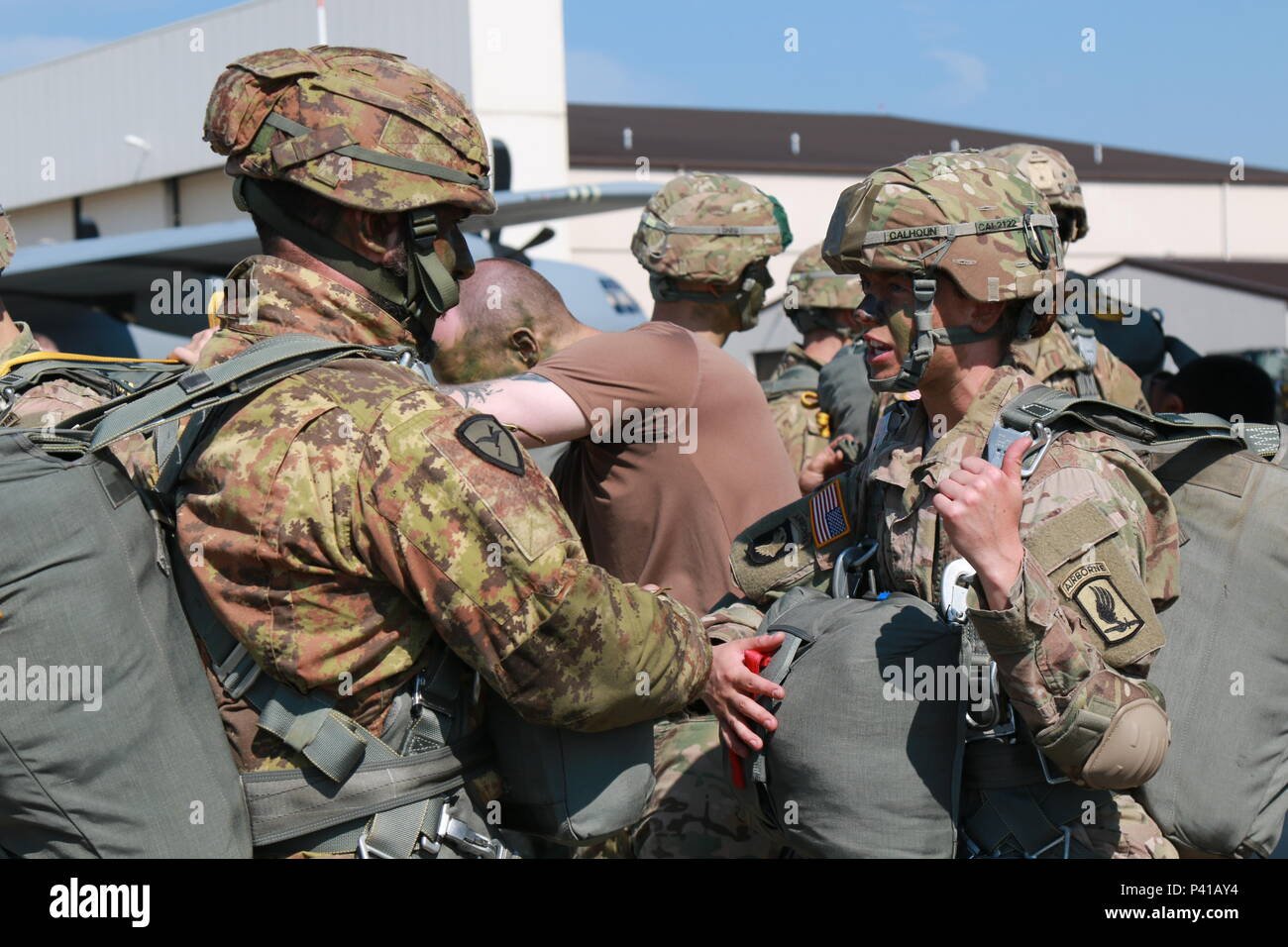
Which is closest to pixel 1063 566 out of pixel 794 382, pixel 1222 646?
pixel 1222 646

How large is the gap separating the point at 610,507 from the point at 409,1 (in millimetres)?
22831

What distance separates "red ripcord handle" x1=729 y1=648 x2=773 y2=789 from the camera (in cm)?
333

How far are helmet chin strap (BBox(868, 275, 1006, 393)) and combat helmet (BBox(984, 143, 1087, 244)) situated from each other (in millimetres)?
2477

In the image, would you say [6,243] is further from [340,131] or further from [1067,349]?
[1067,349]

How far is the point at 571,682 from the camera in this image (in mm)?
2773

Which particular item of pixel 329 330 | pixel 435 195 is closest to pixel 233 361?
pixel 329 330

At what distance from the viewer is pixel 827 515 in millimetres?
3762

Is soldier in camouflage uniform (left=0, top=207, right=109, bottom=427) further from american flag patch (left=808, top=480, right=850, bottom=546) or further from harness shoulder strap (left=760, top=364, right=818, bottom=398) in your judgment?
harness shoulder strap (left=760, top=364, right=818, bottom=398)

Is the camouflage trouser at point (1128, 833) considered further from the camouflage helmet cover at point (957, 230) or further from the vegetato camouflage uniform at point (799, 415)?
the vegetato camouflage uniform at point (799, 415)

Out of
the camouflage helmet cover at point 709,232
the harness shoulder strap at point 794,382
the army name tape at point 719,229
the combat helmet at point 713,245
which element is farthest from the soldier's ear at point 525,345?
the harness shoulder strap at point 794,382

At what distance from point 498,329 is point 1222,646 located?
242cm

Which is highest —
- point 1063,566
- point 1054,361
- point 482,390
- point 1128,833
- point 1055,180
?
point 1055,180

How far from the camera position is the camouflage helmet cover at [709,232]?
5113mm

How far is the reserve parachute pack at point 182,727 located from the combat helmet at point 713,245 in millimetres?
2346
